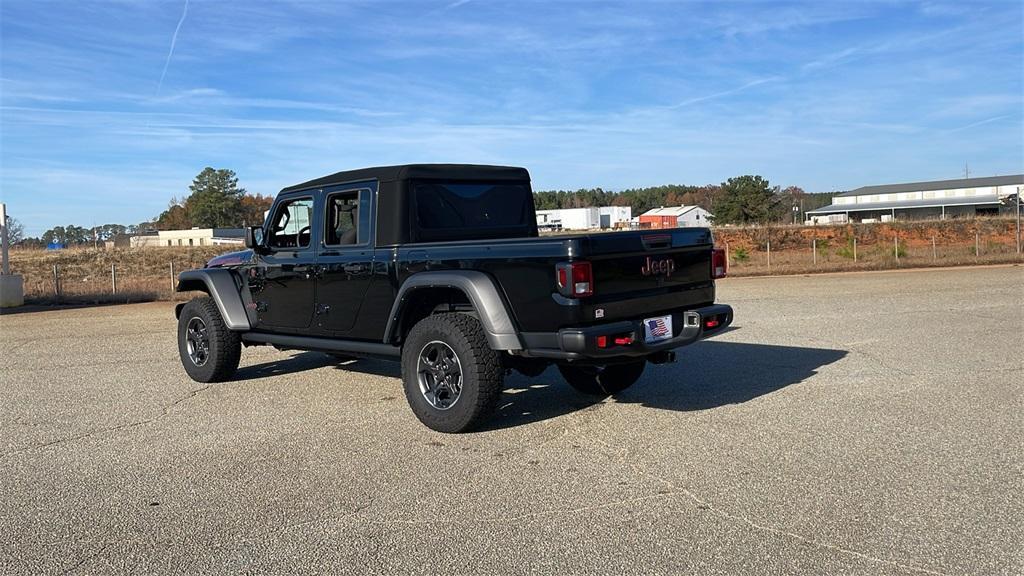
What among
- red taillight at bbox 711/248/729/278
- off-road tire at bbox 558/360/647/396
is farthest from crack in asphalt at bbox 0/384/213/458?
red taillight at bbox 711/248/729/278

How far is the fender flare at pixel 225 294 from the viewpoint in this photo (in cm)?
809

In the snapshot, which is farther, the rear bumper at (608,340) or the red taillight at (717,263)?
the red taillight at (717,263)

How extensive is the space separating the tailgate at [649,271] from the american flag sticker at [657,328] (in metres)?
0.10

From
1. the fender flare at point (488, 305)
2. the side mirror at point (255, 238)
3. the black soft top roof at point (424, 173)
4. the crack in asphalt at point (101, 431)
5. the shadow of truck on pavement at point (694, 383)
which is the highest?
the black soft top roof at point (424, 173)

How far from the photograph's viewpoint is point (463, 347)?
589cm

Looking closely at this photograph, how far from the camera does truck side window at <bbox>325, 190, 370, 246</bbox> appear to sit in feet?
22.9

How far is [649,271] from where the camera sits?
6.06 m

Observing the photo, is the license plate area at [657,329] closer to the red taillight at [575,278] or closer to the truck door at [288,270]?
the red taillight at [575,278]

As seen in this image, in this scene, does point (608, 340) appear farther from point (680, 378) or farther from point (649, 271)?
A: point (680, 378)

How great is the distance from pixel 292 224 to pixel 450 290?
2.26 m

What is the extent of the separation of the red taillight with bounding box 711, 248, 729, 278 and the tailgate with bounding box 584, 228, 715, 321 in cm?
8

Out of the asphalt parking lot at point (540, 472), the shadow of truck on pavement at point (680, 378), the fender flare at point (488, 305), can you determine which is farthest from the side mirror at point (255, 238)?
the fender flare at point (488, 305)

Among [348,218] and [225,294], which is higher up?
[348,218]

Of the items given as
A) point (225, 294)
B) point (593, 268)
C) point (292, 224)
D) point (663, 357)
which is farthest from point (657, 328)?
point (225, 294)
